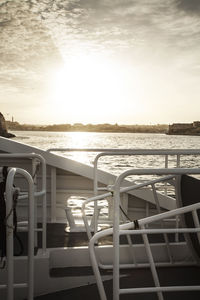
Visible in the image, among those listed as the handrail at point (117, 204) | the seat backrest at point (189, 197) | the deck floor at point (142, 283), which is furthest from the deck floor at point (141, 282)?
the handrail at point (117, 204)

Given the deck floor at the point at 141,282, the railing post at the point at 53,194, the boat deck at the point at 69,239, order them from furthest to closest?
the railing post at the point at 53,194, the boat deck at the point at 69,239, the deck floor at the point at 141,282

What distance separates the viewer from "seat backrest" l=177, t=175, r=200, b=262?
294 centimetres

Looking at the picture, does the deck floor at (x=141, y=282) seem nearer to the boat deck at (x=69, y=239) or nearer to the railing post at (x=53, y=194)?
the boat deck at (x=69, y=239)

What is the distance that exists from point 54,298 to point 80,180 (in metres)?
2.67

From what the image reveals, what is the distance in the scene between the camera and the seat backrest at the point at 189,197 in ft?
9.65

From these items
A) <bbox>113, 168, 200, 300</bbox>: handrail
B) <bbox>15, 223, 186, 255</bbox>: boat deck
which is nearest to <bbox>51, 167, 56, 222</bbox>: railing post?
<bbox>15, 223, 186, 255</bbox>: boat deck

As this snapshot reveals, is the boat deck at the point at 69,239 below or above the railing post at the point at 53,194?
below

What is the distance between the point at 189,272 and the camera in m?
3.77

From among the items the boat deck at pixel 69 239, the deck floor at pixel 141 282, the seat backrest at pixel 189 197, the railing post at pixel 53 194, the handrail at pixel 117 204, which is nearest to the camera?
the handrail at pixel 117 204

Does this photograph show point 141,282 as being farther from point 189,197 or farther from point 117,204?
point 117,204

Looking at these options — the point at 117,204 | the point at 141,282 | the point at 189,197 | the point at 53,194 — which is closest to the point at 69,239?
the point at 141,282

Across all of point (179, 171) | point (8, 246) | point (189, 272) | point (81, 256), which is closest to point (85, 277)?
point (81, 256)

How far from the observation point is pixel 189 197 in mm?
3000

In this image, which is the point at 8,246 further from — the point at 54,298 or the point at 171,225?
the point at 171,225
